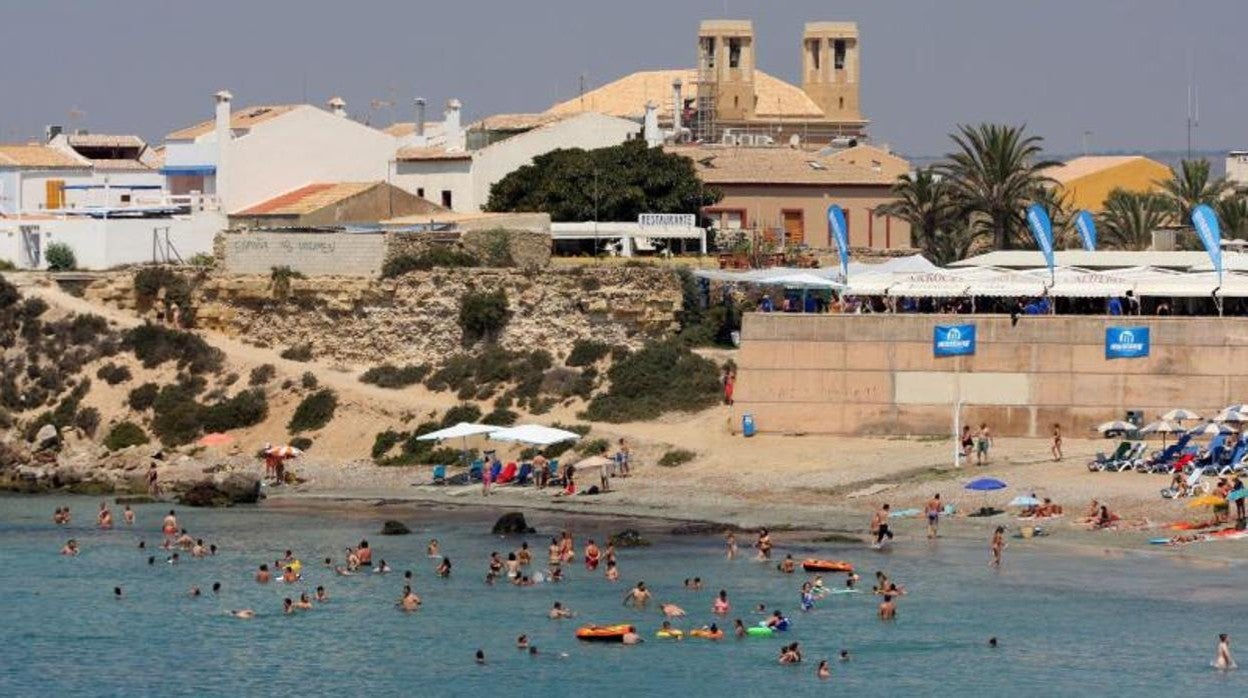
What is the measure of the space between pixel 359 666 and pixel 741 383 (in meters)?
21.5

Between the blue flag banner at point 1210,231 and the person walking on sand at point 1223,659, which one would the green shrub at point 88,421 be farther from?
the person walking on sand at point 1223,659

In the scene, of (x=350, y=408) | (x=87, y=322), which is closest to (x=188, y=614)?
(x=350, y=408)

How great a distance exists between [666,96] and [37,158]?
42.1 metres

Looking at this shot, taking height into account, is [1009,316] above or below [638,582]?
above

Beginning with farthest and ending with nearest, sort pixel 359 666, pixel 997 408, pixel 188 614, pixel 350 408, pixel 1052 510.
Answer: pixel 350 408
pixel 997 408
pixel 1052 510
pixel 188 614
pixel 359 666

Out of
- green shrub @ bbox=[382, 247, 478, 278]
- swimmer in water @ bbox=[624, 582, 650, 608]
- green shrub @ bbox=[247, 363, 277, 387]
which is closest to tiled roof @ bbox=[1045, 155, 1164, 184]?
green shrub @ bbox=[382, 247, 478, 278]

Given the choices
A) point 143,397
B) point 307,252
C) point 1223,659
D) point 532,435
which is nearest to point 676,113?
point 307,252

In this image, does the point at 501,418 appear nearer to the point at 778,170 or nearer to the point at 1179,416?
the point at 1179,416

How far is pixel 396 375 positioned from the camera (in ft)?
253

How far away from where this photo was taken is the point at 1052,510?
59.5m

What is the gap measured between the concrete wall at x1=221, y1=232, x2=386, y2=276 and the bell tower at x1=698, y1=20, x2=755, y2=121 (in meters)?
45.9

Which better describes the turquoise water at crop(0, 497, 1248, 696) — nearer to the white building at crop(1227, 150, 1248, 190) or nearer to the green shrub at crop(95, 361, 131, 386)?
the green shrub at crop(95, 361, 131, 386)

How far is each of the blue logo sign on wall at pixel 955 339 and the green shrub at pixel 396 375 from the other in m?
16.8

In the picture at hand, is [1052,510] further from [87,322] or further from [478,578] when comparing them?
[87,322]
